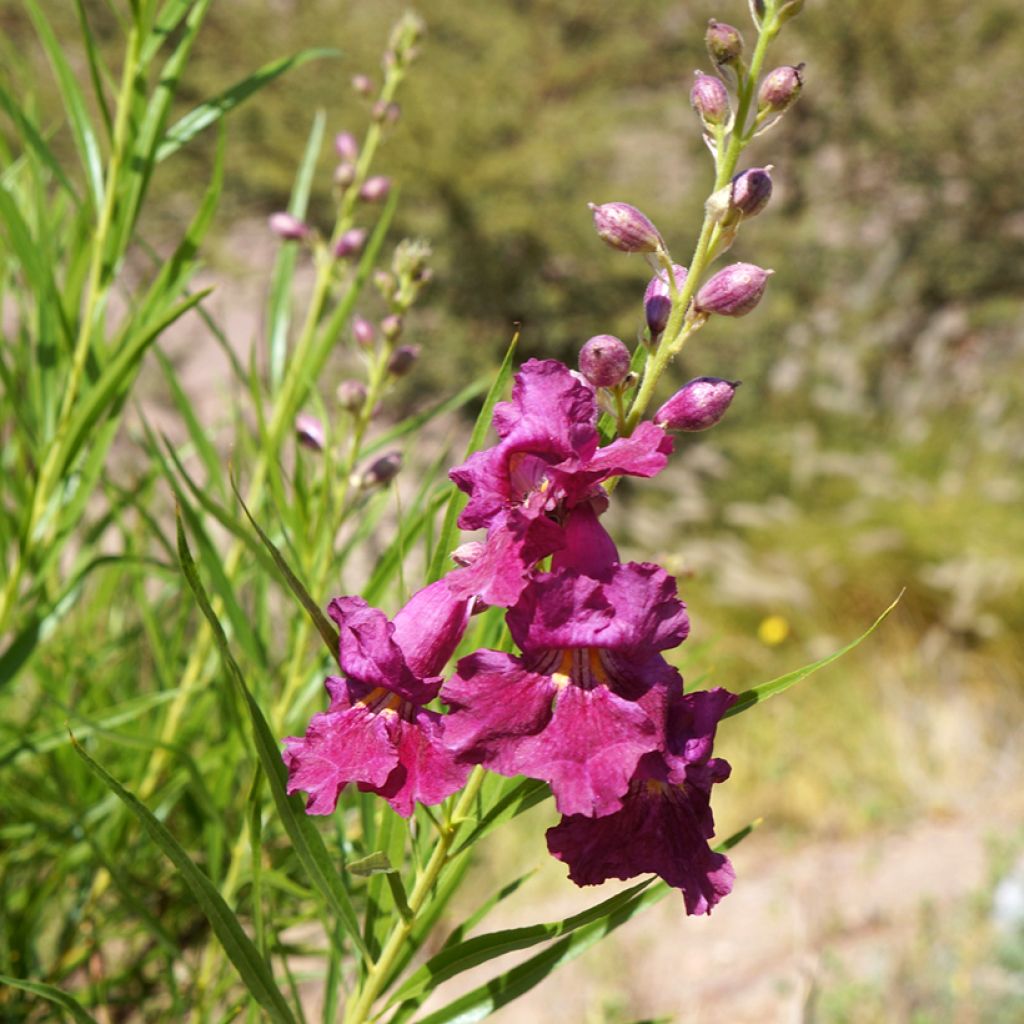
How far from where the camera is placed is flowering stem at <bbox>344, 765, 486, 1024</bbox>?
2.54 ft

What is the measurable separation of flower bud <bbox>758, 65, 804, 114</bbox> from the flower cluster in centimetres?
24

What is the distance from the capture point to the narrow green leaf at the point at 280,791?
664 mm

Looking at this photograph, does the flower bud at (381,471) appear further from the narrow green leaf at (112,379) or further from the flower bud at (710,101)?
the flower bud at (710,101)

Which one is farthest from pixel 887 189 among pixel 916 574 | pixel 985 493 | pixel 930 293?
pixel 916 574

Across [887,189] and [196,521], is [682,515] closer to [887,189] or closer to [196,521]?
[887,189]

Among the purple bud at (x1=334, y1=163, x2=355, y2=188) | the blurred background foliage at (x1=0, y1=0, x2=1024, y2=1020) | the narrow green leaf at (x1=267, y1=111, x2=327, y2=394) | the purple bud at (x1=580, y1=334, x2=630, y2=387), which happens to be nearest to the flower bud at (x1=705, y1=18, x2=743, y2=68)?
the purple bud at (x1=580, y1=334, x2=630, y2=387)

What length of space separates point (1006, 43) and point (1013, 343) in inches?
92.7

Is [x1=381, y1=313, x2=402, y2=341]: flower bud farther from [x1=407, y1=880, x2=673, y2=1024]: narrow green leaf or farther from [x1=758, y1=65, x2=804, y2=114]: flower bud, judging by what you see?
[x1=407, y1=880, x2=673, y2=1024]: narrow green leaf

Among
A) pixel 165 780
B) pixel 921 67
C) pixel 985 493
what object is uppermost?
pixel 165 780

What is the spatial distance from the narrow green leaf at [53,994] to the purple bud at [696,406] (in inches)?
21.1

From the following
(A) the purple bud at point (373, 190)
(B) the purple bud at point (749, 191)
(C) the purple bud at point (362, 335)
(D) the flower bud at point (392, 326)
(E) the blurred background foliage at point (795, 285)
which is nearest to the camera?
(B) the purple bud at point (749, 191)

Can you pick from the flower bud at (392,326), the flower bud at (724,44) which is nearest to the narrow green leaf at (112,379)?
the flower bud at (392,326)

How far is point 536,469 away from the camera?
0.76m

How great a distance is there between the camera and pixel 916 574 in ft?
20.0
